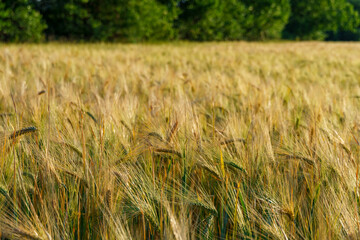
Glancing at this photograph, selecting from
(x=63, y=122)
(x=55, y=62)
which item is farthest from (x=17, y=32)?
(x=63, y=122)

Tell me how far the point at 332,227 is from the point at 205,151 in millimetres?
404

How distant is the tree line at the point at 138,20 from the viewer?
416 inches

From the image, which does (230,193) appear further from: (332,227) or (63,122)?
(63,122)

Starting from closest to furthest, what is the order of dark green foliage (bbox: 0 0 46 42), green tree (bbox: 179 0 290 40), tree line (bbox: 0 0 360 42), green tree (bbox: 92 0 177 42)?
dark green foliage (bbox: 0 0 46 42) → tree line (bbox: 0 0 360 42) → green tree (bbox: 92 0 177 42) → green tree (bbox: 179 0 290 40)

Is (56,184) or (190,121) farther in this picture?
(190,121)

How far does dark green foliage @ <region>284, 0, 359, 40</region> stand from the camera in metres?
27.9

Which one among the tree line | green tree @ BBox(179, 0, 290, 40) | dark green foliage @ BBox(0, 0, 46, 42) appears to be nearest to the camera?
dark green foliage @ BBox(0, 0, 46, 42)

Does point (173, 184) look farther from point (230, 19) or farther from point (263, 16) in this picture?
point (263, 16)

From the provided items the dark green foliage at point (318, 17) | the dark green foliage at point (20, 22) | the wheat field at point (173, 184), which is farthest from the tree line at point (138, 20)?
the wheat field at point (173, 184)

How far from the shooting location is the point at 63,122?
4.18 ft

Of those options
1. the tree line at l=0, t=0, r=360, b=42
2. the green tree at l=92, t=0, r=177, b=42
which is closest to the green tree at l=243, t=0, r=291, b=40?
the tree line at l=0, t=0, r=360, b=42

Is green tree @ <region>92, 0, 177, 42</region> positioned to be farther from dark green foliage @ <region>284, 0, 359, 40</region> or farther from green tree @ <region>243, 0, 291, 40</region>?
dark green foliage @ <region>284, 0, 359, 40</region>

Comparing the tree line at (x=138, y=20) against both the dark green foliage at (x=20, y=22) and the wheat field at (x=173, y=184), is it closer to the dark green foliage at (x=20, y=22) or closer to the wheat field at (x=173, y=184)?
the dark green foliage at (x=20, y=22)

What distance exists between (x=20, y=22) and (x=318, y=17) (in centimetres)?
2485
